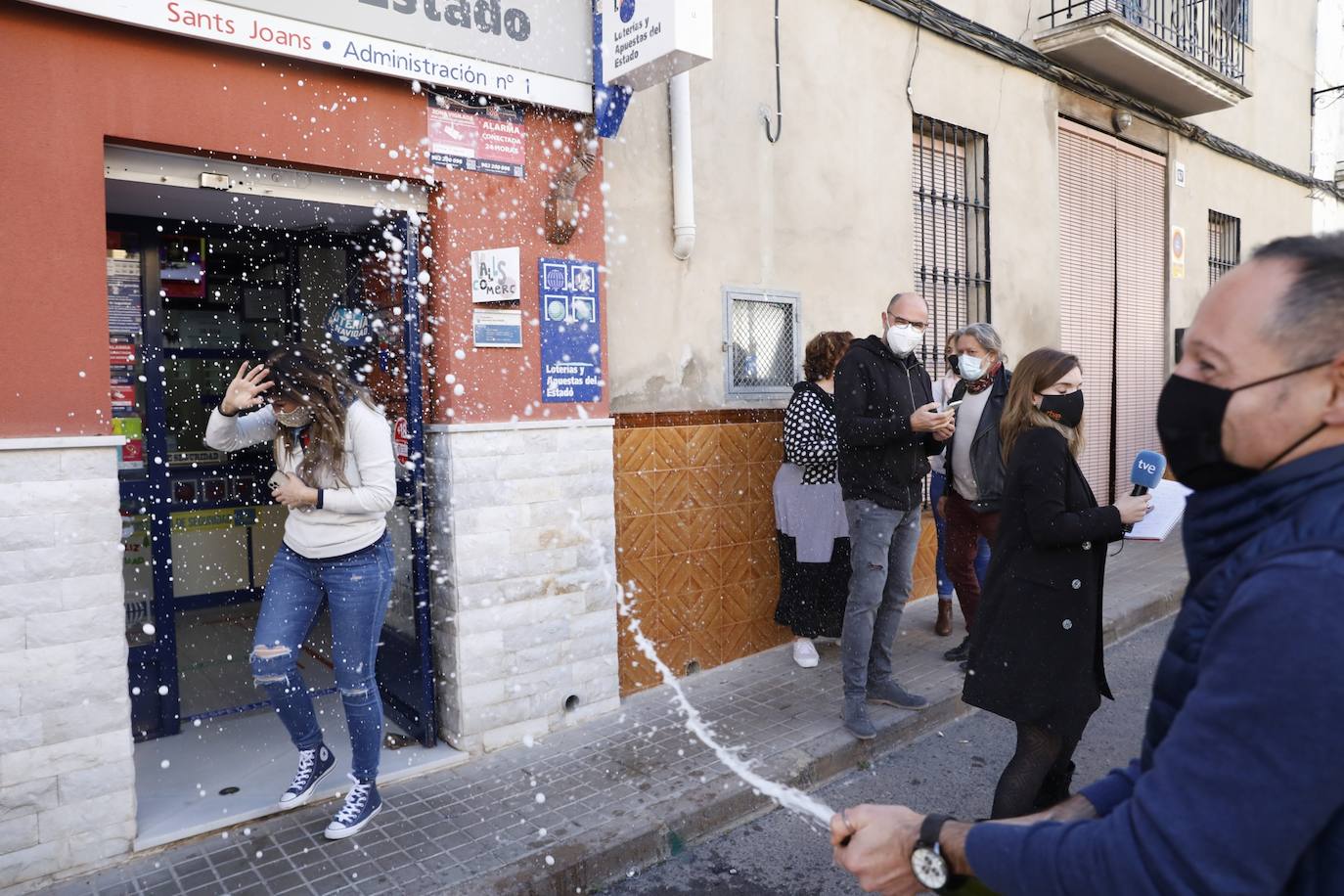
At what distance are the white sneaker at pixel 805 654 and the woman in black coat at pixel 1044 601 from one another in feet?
8.27

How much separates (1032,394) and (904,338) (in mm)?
1528

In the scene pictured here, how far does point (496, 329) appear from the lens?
14.8 feet

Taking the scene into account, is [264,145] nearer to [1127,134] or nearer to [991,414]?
[991,414]

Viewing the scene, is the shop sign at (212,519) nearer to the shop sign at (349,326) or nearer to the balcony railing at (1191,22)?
the shop sign at (349,326)

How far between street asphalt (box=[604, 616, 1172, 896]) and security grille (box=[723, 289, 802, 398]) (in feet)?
7.96

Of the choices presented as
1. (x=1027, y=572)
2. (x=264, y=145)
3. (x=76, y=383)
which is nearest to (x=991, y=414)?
(x=1027, y=572)

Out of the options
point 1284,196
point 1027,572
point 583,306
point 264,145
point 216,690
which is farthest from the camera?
point 1284,196

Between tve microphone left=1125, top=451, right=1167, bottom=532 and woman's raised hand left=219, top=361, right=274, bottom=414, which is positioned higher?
woman's raised hand left=219, top=361, right=274, bottom=414

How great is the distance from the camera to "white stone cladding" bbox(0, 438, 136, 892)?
10.8ft

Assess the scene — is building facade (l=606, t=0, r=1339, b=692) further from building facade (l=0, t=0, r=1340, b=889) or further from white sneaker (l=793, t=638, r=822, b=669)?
white sneaker (l=793, t=638, r=822, b=669)

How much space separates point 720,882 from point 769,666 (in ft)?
7.51

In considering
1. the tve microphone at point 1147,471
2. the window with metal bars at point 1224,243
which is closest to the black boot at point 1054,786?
the tve microphone at point 1147,471

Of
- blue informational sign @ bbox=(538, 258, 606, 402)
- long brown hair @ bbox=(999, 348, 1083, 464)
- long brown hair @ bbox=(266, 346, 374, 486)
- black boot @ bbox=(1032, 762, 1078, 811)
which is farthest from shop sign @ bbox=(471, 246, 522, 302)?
black boot @ bbox=(1032, 762, 1078, 811)

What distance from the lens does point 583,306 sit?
4879mm
